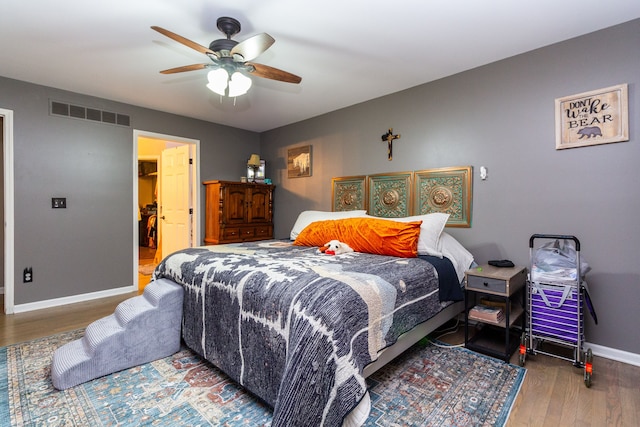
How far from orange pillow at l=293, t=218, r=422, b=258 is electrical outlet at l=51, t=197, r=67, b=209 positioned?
2.76 metres

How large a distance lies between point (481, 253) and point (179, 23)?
322 cm

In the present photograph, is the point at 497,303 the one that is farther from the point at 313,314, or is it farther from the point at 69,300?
the point at 69,300

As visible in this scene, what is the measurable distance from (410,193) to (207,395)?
269 centimetres

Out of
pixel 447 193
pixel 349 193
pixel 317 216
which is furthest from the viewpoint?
pixel 349 193

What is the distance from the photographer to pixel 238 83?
7.73 feet

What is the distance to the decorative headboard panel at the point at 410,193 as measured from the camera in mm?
3061

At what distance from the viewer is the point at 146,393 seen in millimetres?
1829

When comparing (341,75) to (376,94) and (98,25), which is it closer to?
(376,94)

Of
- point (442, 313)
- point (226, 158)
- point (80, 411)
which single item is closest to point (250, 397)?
point (80, 411)

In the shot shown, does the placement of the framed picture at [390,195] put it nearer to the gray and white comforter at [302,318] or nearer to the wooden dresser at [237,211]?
the gray and white comforter at [302,318]

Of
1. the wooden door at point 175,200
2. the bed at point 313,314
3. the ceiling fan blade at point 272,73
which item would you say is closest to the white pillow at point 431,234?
the bed at point 313,314

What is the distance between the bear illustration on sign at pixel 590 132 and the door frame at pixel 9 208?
5371mm

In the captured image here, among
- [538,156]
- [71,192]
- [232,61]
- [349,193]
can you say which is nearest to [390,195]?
[349,193]

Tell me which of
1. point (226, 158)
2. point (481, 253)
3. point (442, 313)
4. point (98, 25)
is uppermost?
point (98, 25)
